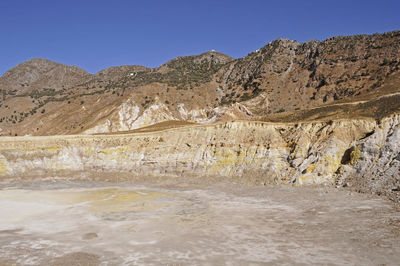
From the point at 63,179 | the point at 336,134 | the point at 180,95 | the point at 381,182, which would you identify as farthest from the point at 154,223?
the point at 180,95

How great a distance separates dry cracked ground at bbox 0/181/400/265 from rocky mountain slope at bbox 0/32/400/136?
33.7 metres

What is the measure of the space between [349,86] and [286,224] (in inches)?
2014

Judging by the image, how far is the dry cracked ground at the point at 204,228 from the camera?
39.3 ft

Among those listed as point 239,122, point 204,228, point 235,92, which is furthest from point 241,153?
point 235,92

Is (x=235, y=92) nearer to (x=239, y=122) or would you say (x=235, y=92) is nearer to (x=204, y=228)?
(x=239, y=122)

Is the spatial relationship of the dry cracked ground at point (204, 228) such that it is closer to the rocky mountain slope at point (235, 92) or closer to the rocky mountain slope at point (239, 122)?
the rocky mountain slope at point (239, 122)

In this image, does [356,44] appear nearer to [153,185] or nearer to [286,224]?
[153,185]

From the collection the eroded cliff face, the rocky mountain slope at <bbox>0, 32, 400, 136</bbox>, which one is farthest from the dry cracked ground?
the rocky mountain slope at <bbox>0, 32, 400, 136</bbox>

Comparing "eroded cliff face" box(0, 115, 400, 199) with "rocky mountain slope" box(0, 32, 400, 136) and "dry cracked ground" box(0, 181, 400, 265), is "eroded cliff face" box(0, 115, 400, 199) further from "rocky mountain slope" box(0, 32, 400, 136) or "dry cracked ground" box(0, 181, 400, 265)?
"rocky mountain slope" box(0, 32, 400, 136)


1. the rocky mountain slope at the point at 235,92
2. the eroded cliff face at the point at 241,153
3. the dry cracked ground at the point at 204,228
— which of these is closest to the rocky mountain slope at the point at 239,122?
the eroded cliff face at the point at 241,153

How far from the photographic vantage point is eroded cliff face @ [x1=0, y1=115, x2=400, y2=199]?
2411 cm

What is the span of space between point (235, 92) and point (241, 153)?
49899mm

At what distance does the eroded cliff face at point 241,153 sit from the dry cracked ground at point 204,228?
2.69 m

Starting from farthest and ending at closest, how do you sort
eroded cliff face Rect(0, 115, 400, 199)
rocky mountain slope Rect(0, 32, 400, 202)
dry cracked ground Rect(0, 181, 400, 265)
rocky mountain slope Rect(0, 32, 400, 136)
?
rocky mountain slope Rect(0, 32, 400, 136), rocky mountain slope Rect(0, 32, 400, 202), eroded cliff face Rect(0, 115, 400, 199), dry cracked ground Rect(0, 181, 400, 265)
